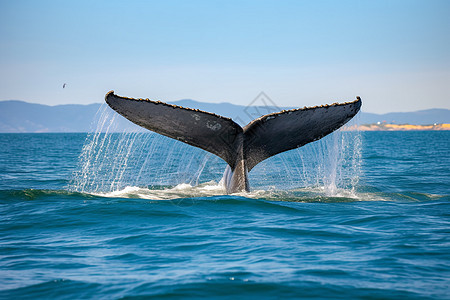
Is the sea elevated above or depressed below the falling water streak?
below

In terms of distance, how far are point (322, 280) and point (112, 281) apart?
1.93 m

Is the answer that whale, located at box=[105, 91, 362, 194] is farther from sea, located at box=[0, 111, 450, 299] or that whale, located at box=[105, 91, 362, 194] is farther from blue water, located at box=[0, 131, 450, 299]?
blue water, located at box=[0, 131, 450, 299]

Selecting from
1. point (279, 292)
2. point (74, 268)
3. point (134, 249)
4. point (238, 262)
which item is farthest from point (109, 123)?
point (279, 292)

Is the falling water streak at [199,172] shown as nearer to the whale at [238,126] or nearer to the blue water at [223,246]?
the whale at [238,126]

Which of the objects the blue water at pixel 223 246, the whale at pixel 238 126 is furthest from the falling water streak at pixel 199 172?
the blue water at pixel 223 246

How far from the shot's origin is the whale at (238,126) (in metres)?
6.58

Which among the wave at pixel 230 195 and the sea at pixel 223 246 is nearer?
the sea at pixel 223 246

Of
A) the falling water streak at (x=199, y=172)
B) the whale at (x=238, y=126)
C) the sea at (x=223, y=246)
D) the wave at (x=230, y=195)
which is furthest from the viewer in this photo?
the falling water streak at (x=199, y=172)

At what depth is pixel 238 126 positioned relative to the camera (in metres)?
7.54

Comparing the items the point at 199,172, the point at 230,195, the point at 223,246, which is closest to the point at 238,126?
the point at 230,195

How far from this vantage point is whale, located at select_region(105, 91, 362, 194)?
658 cm

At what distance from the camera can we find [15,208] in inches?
336

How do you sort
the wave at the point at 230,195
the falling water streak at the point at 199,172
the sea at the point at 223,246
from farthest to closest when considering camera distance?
the falling water streak at the point at 199,172 → the wave at the point at 230,195 → the sea at the point at 223,246

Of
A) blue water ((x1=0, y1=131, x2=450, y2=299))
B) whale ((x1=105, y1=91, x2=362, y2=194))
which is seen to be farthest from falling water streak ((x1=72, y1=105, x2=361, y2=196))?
blue water ((x1=0, y1=131, x2=450, y2=299))
